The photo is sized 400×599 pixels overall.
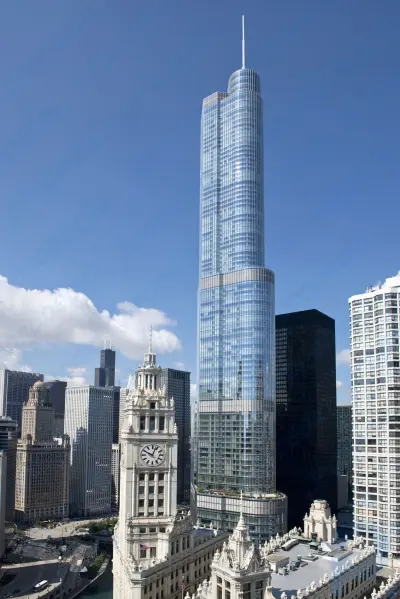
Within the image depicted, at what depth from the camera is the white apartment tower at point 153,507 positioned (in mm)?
91875

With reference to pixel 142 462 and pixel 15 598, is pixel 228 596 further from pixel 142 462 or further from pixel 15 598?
pixel 15 598

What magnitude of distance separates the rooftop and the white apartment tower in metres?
16.0

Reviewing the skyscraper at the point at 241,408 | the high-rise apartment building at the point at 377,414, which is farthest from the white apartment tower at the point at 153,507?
the skyscraper at the point at 241,408

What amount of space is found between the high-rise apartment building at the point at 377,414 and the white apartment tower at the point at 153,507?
55894 millimetres

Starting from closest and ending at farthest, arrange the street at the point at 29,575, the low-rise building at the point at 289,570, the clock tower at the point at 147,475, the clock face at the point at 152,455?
the low-rise building at the point at 289,570
the clock tower at the point at 147,475
the clock face at the point at 152,455
the street at the point at 29,575

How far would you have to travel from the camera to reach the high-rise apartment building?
13638 centimetres

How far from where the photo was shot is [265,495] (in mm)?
179500

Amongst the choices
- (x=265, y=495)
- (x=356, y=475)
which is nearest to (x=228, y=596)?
(x=356, y=475)

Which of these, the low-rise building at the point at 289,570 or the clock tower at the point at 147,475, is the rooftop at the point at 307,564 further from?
the clock tower at the point at 147,475

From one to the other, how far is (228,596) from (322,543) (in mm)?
42919

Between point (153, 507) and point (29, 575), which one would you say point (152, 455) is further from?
point (29, 575)

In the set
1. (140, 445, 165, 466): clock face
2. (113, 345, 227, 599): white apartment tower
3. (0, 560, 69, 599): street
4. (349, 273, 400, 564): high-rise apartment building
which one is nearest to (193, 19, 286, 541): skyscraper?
(349, 273, 400, 564): high-rise apartment building

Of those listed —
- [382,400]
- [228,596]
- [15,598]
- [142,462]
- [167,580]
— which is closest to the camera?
[228,596]

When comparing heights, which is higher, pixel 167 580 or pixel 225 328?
pixel 225 328
